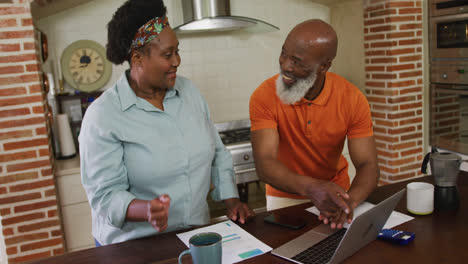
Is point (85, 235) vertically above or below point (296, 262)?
below

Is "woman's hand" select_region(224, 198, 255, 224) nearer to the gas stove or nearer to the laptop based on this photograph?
the laptop

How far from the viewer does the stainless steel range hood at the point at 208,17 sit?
354 centimetres

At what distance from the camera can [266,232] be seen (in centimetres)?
149

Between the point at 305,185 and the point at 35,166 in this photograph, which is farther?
the point at 35,166

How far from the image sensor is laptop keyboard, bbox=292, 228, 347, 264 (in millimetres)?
1271

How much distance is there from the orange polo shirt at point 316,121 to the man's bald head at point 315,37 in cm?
21

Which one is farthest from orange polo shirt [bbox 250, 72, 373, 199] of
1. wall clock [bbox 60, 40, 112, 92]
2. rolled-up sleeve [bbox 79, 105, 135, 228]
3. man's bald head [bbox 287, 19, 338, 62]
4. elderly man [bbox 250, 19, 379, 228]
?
wall clock [bbox 60, 40, 112, 92]

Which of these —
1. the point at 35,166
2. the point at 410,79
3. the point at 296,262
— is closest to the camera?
the point at 296,262

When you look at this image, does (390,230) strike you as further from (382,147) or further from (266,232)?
(382,147)

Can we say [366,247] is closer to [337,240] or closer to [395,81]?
[337,240]

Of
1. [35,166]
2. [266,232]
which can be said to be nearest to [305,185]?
[266,232]

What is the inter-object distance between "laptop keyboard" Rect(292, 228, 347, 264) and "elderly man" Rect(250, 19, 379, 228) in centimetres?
42

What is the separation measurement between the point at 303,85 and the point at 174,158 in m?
0.70

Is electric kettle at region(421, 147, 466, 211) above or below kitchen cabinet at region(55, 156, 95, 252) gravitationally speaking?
above
